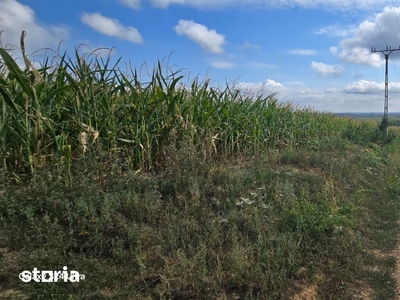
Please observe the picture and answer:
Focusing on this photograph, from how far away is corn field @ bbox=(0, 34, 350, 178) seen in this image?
381 centimetres

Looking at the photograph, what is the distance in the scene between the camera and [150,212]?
3.79 metres

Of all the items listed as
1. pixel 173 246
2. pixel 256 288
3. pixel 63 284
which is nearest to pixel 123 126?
pixel 173 246

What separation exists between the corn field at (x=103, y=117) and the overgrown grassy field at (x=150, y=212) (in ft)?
0.07

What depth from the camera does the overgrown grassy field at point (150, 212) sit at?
9.52 feet

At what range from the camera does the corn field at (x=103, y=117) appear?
3.81 meters

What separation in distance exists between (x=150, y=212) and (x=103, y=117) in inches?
72.8

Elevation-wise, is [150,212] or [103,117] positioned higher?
[103,117]

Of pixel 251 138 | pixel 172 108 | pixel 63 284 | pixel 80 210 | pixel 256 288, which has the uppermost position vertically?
pixel 172 108

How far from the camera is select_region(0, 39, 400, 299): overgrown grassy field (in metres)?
2.90

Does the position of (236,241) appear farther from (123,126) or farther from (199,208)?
(123,126)

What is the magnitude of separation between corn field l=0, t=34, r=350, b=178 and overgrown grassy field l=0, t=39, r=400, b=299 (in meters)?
0.02

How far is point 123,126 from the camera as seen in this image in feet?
16.6

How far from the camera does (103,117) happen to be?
4711 millimetres

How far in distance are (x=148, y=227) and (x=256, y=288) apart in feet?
4.54
